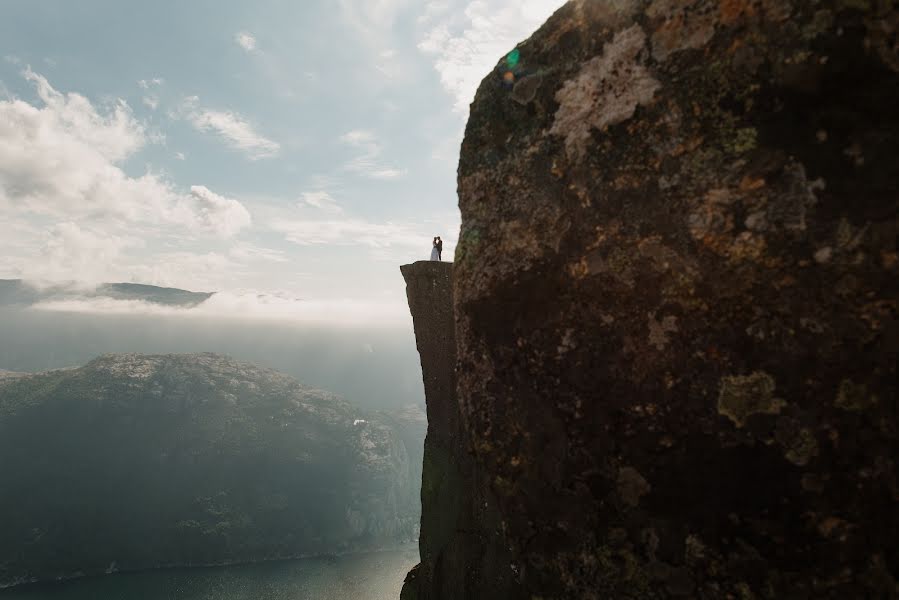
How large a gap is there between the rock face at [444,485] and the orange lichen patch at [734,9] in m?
8.82

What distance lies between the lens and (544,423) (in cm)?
533

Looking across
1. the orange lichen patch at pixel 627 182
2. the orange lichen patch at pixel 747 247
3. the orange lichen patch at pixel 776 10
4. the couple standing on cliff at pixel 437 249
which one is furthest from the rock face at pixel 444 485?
the orange lichen patch at pixel 776 10

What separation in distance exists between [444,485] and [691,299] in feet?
44.6

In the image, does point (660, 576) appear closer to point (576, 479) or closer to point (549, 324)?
point (576, 479)

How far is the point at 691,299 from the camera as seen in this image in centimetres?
439

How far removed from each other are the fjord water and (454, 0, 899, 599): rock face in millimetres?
164633

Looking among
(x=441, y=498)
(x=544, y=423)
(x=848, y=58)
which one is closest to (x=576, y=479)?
(x=544, y=423)

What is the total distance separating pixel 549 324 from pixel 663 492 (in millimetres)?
1979

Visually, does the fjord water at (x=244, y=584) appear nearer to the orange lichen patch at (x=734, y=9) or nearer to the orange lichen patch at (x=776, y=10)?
the orange lichen patch at (x=734, y=9)

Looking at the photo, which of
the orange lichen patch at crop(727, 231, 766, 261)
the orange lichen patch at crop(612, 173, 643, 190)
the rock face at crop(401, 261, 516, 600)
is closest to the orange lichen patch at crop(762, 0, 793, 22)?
the orange lichen patch at crop(612, 173, 643, 190)

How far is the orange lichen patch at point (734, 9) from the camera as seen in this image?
411 cm

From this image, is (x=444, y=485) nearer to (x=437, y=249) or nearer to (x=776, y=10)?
(x=437, y=249)

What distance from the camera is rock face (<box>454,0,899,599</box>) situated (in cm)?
360

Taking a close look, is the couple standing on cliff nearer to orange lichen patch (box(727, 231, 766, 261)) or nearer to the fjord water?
orange lichen patch (box(727, 231, 766, 261))
